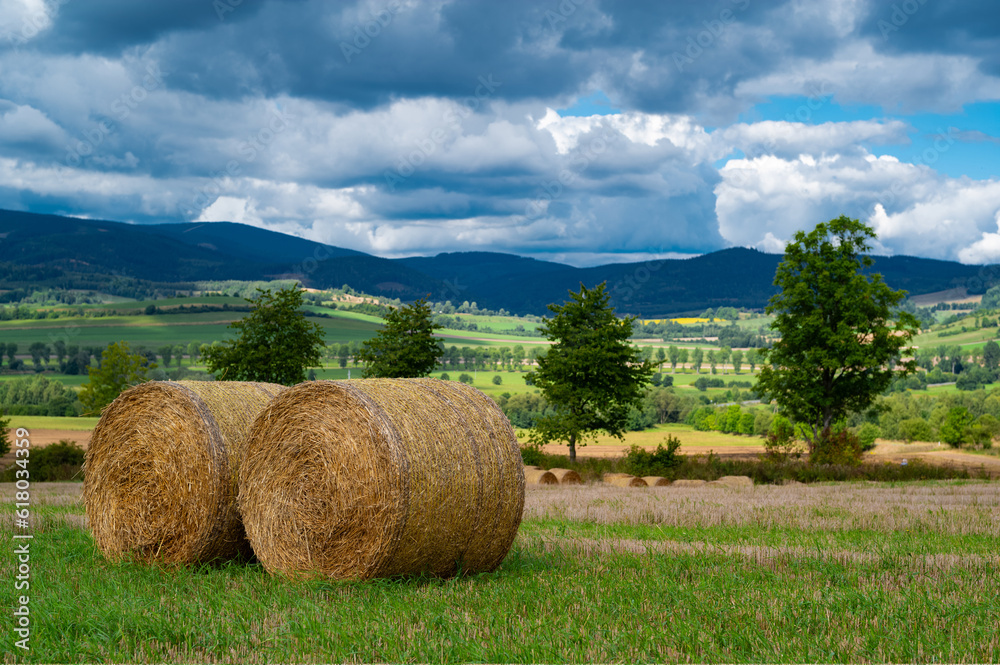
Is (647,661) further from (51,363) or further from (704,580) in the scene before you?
(51,363)

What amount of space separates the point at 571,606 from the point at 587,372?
33.1 metres

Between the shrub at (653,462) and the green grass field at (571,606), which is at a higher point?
the green grass field at (571,606)

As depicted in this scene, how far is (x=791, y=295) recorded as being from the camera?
129ft

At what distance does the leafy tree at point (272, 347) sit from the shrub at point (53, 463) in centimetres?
764

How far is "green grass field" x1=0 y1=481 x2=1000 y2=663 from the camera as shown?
651 centimetres

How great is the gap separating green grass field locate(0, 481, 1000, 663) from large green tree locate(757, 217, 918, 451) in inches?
1052

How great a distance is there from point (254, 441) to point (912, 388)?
15329cm

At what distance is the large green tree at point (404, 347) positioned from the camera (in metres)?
42.2

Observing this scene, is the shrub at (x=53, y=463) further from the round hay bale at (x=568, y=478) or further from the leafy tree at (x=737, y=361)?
the leafy tree at (x=737, y=361)

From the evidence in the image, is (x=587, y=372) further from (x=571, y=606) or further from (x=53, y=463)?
(x=571, y=606)

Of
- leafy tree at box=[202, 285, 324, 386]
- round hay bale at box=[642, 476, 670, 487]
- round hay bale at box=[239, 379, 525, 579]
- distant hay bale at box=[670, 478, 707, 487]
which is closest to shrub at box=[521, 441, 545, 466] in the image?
round hay bale at box=[642, 476, 670, 487]

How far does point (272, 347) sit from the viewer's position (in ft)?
135

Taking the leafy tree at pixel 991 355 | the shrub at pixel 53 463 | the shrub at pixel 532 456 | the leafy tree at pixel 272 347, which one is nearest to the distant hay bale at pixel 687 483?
the shrub at pixel 532 456

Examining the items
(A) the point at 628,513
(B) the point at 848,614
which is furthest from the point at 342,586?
(A) the point at 628,513
